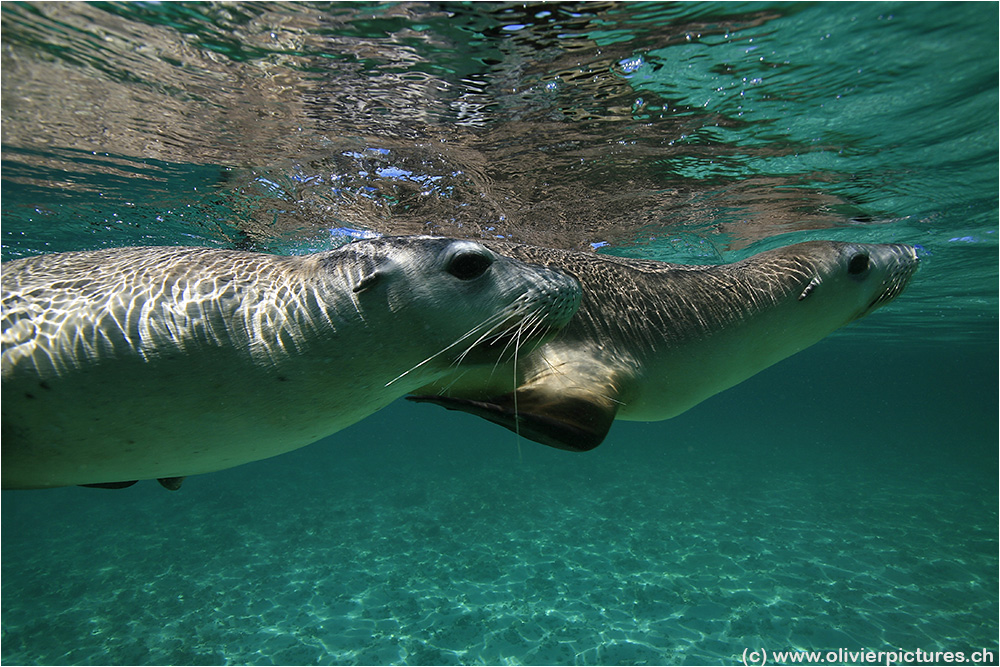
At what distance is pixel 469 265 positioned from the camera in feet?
7.47

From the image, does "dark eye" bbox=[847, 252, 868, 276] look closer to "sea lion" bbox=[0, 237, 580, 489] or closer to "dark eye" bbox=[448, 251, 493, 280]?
"sea lion" bbox=[0, 237, 580, 489]

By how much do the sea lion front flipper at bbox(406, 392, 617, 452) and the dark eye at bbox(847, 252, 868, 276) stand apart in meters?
2.57

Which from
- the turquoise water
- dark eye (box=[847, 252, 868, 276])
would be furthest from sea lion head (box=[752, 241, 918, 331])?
the turquoise water

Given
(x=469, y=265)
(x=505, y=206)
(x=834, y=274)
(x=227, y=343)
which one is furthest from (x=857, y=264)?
(x=505, y=206)

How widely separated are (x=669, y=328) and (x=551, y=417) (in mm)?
1425

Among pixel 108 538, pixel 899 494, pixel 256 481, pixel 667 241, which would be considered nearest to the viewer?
pixel 667 241

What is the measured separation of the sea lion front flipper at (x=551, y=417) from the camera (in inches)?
87.2

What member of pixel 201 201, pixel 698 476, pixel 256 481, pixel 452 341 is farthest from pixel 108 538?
pixel 698 476

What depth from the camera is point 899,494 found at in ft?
60.6

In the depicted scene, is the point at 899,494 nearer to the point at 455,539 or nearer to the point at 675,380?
the point at 455,539

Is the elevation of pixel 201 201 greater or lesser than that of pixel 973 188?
lesser

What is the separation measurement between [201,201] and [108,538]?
11197 millimetres

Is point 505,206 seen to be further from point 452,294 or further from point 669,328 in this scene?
point 452,294

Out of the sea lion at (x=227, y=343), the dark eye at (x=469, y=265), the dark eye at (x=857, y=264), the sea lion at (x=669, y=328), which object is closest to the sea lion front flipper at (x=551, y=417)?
the sea lion at (x=669, y=328)
